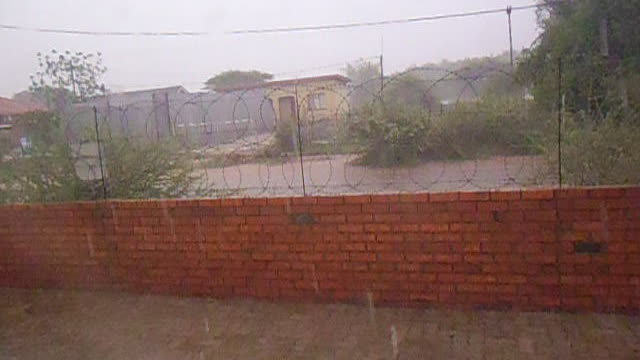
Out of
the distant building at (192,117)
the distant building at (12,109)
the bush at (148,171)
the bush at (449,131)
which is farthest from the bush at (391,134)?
the distant building at (12,109)

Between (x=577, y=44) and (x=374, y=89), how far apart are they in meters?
4.32

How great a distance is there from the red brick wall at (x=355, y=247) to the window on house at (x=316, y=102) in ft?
5.76

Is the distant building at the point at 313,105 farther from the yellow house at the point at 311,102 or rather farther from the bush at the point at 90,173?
the bush at the point at 90,173

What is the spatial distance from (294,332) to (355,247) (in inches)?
29.5

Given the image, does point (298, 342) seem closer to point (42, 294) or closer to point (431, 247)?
point (431, 247)

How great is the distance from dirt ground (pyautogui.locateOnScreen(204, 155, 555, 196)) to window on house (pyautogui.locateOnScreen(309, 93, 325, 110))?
73 cm

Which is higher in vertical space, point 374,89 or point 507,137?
point 374,89

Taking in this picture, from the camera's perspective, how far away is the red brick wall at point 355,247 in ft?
10.8

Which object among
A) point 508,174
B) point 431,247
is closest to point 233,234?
point 431,247

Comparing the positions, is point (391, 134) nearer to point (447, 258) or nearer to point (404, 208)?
point (404, 208)

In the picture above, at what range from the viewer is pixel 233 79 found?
8758 millimetres

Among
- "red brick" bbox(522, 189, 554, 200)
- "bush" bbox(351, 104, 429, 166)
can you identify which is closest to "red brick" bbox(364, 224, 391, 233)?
"red brick" bbox(522, 189, 554, 200)

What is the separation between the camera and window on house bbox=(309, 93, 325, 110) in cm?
531

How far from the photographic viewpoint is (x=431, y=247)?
141 inches
